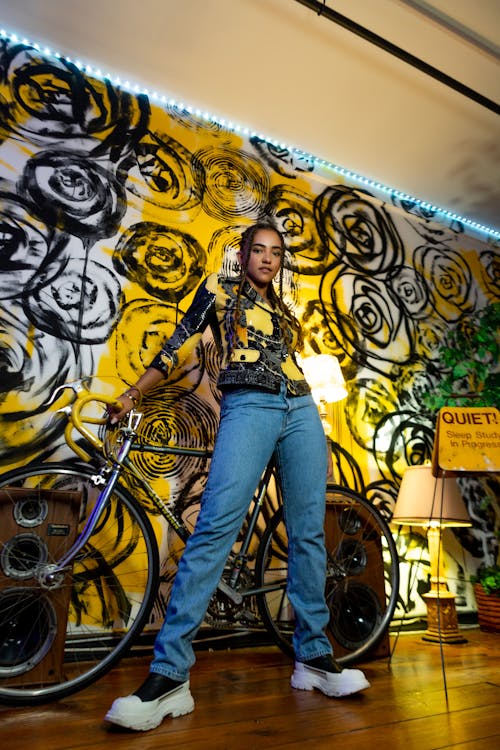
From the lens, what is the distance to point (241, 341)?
5.24 ft

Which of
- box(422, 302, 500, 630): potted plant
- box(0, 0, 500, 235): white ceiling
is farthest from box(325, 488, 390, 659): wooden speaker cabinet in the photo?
box(0, 0, 500, 235): white ceiling

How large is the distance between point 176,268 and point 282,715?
1.79 m

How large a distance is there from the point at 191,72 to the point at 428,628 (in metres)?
2.88

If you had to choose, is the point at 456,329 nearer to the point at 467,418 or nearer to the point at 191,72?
the point at 467,418

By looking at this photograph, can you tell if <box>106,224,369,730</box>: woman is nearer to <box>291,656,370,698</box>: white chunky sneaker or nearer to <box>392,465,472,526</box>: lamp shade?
<box>291,656,370,698</box>: white chunky sneaker

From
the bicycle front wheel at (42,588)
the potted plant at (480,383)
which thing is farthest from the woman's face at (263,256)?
the potted plant at (480,383)

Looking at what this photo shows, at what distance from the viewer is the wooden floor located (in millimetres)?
1091

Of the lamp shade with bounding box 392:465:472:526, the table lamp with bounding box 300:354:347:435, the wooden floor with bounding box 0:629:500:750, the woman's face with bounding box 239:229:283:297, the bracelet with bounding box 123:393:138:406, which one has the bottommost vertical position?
the wooden floor with bounding box 0:629:500:750

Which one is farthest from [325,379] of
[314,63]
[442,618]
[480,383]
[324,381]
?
[314,63]

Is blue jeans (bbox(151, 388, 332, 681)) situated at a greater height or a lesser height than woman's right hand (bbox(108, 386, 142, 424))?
lesser

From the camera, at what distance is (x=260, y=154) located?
2.82 meters

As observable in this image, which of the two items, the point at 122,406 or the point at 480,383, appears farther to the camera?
the point at 480,383

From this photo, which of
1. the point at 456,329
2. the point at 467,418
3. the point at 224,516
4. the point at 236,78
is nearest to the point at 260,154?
the point at 236,78

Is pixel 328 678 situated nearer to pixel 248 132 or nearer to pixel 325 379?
pixel 325 379
